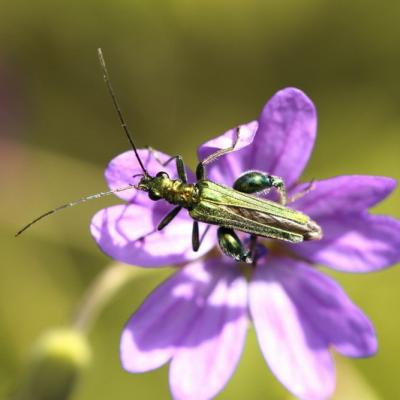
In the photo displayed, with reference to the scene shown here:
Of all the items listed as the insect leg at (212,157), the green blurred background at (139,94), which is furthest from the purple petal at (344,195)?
the green blurred background at (139,94)

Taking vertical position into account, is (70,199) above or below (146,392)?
above

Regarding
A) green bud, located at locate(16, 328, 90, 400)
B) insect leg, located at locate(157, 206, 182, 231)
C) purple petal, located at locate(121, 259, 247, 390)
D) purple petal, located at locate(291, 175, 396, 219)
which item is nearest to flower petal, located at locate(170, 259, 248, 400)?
purple petal, located at locate(121, 259, 247, 390)

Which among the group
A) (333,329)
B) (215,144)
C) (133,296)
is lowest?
(133,296)

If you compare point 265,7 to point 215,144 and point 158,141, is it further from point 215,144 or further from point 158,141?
point 215,144

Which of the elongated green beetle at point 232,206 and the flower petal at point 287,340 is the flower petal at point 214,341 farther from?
the elongated green beetle at point 232,206

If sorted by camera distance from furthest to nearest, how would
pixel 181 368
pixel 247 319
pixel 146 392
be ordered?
pixel 146 392 < pixel 247 319 < pixel 181 368

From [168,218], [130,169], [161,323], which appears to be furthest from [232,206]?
[161,323]

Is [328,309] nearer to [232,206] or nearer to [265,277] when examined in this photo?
[265,277]

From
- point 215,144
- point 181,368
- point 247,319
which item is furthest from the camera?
point 247,319

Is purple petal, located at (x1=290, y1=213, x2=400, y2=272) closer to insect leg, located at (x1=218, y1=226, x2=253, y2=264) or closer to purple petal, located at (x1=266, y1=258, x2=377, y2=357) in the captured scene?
purple petal, located at (x1=266, y1=258, x2=377, y2=357)

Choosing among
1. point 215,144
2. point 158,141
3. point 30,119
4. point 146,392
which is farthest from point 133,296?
point 215,144
